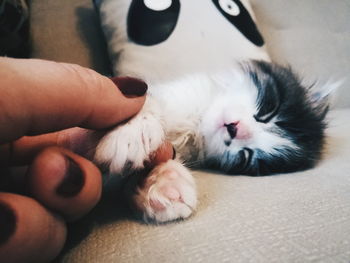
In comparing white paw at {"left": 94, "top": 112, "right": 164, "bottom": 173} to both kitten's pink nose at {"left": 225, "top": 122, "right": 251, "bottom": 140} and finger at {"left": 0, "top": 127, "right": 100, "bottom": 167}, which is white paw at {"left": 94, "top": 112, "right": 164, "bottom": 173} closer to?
finger at {"left": 0, "top": 127, "right": 100, "bottom": 167}

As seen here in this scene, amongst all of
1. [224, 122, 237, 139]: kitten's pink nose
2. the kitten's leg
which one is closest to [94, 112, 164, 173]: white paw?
the kitten's leg

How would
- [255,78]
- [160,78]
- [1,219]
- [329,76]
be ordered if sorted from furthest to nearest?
[329,76], [160,78], [255,78], [1,219]

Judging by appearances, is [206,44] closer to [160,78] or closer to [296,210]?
[160,78]

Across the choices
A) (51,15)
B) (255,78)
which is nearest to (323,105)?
(255,78)

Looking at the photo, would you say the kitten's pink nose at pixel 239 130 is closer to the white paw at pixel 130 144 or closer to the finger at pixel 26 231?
the white paw at pixel 130 144

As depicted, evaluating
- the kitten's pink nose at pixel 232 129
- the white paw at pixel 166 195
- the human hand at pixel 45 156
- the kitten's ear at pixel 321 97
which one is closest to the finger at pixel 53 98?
the human hand at pixel 45 156
